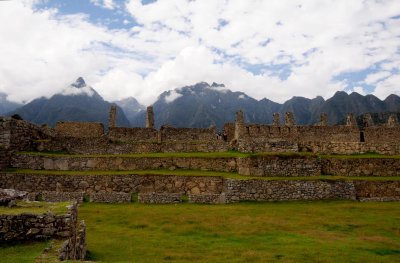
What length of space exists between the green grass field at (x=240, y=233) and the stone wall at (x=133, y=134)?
13273mm

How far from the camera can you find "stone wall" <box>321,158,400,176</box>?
24.6 m

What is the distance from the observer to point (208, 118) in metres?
96.7

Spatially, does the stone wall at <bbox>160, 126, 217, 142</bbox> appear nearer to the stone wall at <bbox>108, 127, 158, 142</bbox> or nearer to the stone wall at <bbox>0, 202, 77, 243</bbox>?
the stone wall at <bbox>108, 127, 158, 142</bbox>

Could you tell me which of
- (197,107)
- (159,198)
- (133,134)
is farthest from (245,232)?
(197,107)

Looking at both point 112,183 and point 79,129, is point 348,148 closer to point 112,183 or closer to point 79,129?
point 112,183

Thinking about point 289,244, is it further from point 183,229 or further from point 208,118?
point 208,118

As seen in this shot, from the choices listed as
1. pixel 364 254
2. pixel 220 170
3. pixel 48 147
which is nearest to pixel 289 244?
pixel 364 254

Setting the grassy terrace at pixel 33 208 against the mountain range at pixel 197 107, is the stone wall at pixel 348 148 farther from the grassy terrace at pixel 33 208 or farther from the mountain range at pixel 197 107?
the mountain range at pixel 197 107

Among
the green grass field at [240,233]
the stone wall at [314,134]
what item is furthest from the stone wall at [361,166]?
the stone wall at [314,134]

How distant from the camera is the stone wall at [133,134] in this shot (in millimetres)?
34406

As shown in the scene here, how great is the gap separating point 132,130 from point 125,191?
38.3ft

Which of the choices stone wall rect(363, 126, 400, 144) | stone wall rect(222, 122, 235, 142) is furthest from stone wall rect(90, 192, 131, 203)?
stone wall rect(363, 126, 400, 144)

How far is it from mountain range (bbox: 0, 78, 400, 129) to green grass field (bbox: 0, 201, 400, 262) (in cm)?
6823

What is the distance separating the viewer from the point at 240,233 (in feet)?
49.1
